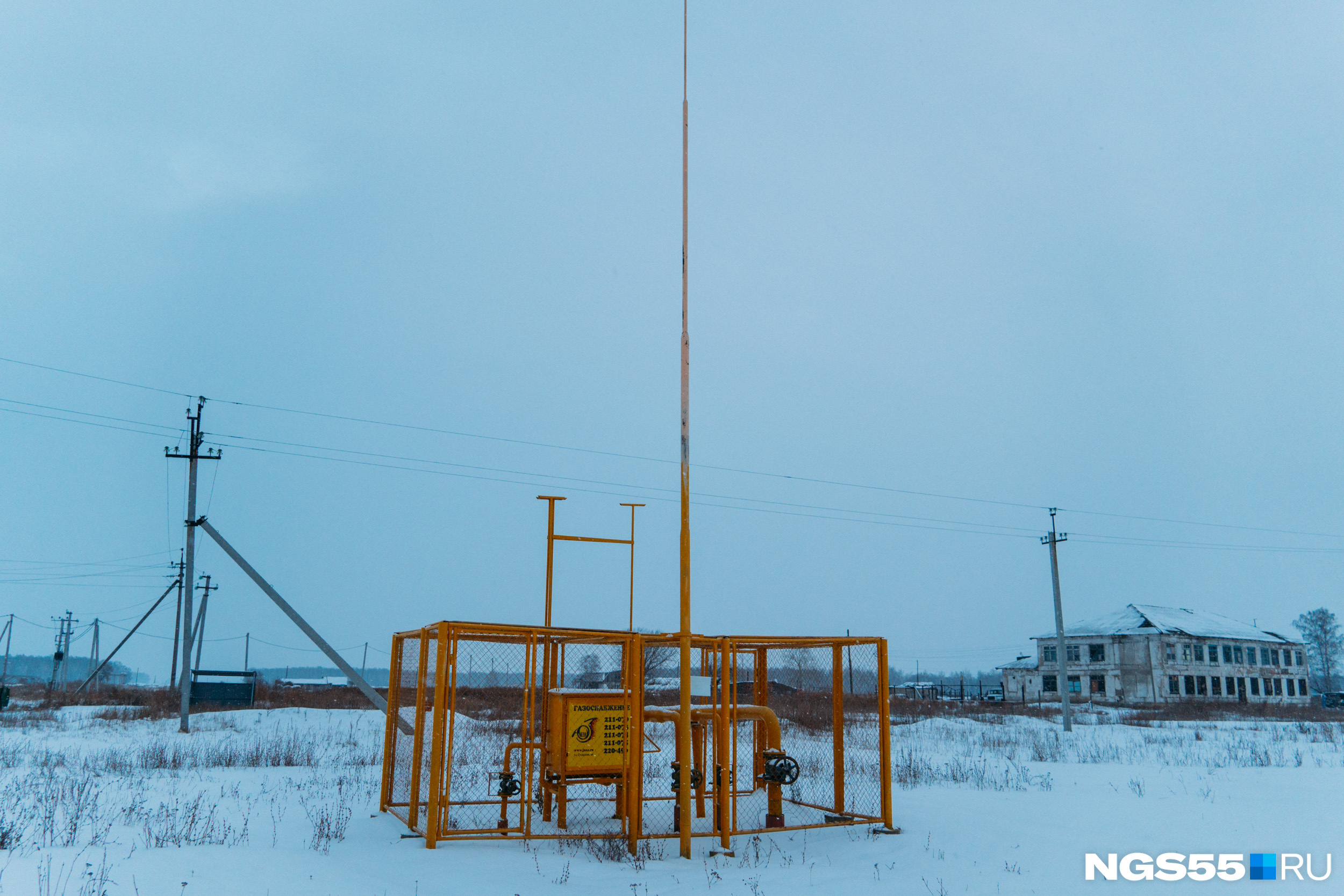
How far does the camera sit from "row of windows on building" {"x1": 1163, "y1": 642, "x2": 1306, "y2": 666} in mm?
59875

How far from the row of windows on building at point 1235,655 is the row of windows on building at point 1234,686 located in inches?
43.6

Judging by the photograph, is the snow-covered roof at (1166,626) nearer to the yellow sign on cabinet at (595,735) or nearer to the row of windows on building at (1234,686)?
the row of windows on building at (1234,686)

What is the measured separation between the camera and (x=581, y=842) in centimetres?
1030

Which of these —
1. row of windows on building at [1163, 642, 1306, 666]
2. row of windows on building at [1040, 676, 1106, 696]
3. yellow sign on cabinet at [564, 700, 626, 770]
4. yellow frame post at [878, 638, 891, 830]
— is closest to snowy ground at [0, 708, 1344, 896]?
yellow frame post at [878, 638, 891, 830]

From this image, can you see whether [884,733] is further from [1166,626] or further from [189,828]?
[1166,626]

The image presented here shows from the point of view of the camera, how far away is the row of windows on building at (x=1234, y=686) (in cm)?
5916

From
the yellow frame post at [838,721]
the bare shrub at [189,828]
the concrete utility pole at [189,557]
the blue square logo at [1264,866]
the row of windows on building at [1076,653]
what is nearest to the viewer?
the blue square logo at [1264,866]

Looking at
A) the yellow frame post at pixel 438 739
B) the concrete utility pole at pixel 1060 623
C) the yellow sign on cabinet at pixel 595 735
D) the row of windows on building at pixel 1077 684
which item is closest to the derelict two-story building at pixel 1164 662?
the row of windows on building at pixel 1077 684

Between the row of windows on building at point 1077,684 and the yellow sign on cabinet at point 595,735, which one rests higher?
the yellow sign on cabinet at point 595,735

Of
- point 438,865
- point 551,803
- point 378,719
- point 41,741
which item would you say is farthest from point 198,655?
point 438,865

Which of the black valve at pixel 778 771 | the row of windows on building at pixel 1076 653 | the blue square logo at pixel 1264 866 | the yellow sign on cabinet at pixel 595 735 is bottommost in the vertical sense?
the blue square logo at pixel 1264 866

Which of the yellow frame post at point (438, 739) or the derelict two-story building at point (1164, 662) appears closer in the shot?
the yellow frame post at point (438, 739)

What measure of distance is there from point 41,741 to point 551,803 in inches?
679

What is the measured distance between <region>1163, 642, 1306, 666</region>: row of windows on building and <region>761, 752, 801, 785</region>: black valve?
58.7 meters
